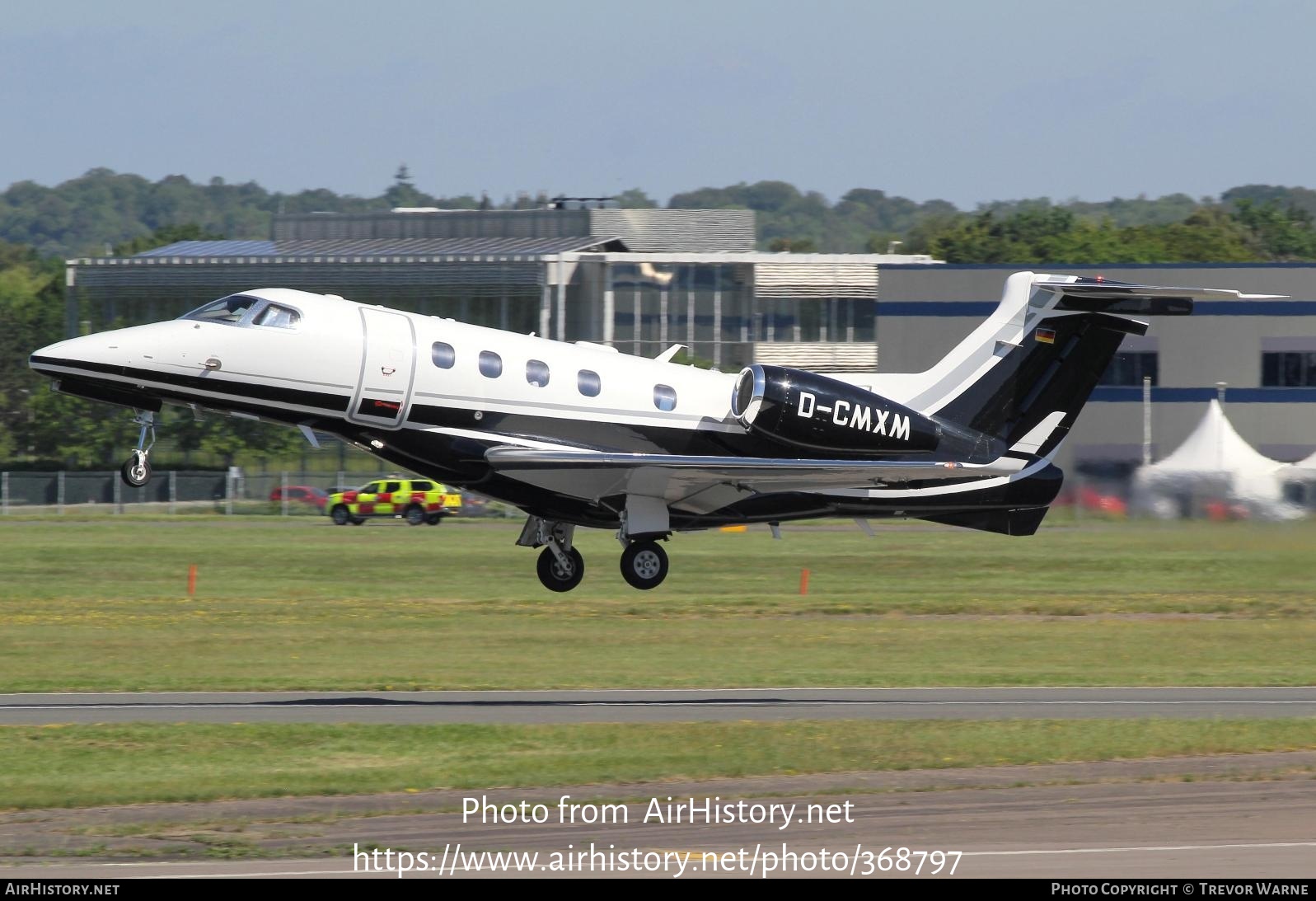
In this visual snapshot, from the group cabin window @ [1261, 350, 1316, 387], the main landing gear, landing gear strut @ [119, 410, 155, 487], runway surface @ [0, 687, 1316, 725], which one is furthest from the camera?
cabin window @ [1261, 350, 1316, 387]

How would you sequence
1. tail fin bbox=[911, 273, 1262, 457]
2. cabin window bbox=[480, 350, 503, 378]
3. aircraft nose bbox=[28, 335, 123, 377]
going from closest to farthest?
1. aircraft nose bbox=[28, 335, 123, 377]
2. cabin window bbox=[480, 350, 503, 378]
3. tail fin bbox=[911, 273, 1262, 457]

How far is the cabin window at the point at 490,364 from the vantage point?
25.0m

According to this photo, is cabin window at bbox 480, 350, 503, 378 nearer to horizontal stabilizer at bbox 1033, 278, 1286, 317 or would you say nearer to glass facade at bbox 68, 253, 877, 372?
horizontal stabilizer at bbox 1033, 278, 1286, 317

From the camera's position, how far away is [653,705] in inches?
1087

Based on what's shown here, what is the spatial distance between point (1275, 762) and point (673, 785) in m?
8.26

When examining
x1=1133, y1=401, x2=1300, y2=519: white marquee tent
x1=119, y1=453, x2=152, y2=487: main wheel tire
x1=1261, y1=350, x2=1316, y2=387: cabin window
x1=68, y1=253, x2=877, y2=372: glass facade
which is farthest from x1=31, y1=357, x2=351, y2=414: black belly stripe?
x1=1261, y1=350, x2=1316, y2=387: cabin window

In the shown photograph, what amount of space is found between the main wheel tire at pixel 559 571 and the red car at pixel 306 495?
1904 inches

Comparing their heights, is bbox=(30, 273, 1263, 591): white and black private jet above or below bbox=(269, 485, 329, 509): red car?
above

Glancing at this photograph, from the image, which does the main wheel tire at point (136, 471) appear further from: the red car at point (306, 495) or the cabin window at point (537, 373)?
the red car at point (306, 495)

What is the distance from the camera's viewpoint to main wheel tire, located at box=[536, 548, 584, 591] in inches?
1048

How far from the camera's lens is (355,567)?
5066 centimetres

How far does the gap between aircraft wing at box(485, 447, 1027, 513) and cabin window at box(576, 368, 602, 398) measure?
0.88 metres

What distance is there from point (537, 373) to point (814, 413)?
4.15 metres

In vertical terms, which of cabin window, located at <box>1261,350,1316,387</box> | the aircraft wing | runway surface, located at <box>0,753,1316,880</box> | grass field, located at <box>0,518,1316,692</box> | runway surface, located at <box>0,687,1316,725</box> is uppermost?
cabin window, located at <box>1261,350,1316,387</box>
